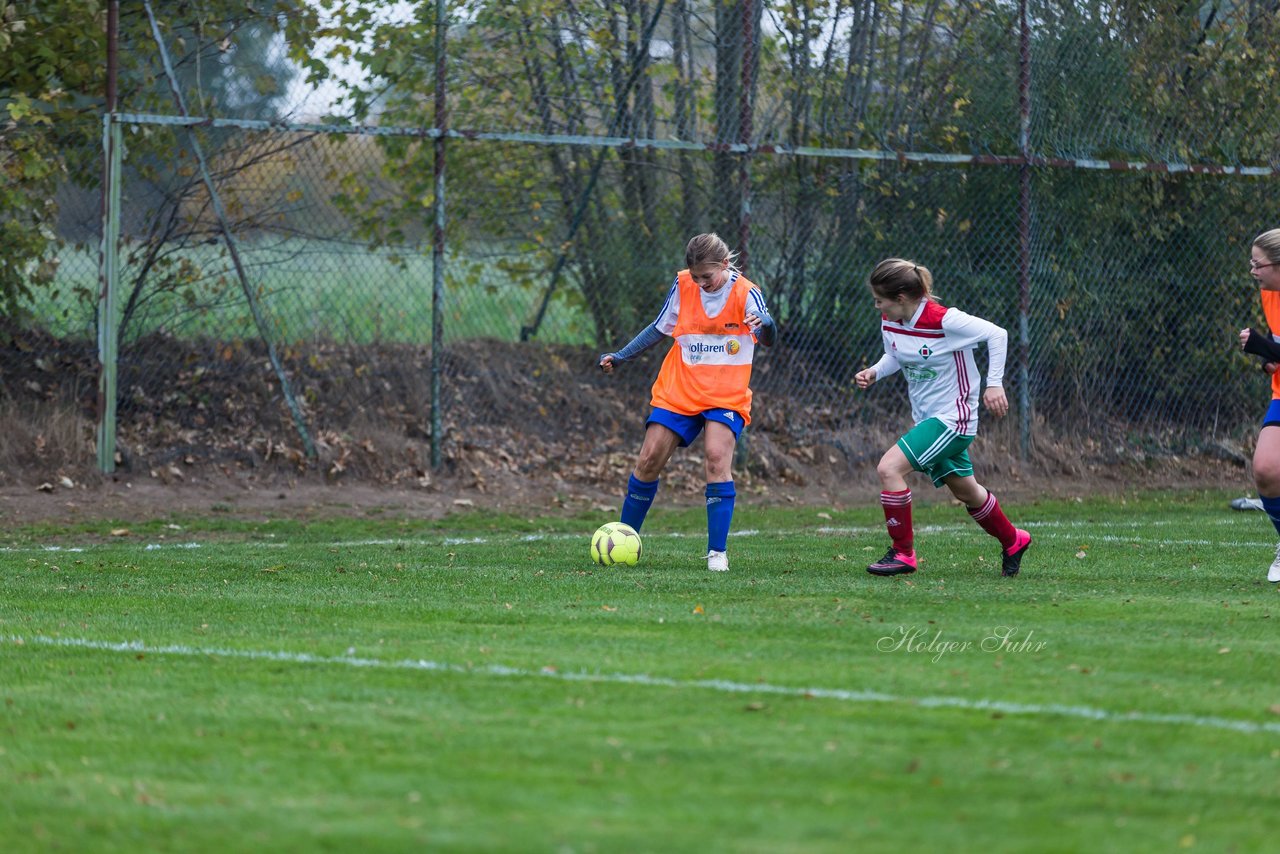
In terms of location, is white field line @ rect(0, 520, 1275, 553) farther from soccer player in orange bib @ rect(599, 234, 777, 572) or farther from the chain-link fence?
the chain-link fence

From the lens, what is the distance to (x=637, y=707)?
4.37m

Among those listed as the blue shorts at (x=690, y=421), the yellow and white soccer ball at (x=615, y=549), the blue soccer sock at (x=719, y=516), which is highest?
the blue shorts at (x=690, y=421)

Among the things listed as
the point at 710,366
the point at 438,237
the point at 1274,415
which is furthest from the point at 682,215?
the point at 1274,415

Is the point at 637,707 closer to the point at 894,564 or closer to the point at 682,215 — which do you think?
the point at 894,564

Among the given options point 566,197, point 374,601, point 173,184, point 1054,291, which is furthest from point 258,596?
point 1054,291

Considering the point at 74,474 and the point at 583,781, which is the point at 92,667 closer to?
the point at 583,781

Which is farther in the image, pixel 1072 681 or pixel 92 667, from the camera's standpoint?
pixel 92 667

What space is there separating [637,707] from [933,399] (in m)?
3.77

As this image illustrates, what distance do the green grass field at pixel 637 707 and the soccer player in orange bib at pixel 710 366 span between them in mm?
583

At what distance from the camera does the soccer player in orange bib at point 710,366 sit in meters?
7.93

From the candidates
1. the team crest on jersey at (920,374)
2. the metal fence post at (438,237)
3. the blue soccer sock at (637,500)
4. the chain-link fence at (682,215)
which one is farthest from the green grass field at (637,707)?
the chain-link fence at (682,215)

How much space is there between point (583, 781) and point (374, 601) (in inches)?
124

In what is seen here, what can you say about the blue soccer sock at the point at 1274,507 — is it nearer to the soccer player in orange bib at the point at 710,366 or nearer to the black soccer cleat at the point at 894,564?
the black soccer cleat at the point at 894,564

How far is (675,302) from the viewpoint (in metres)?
8.21
